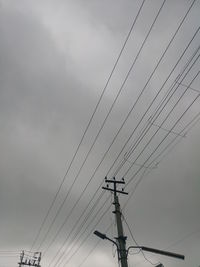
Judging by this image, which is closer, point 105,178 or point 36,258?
point 105,178

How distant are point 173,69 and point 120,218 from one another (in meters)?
9.94

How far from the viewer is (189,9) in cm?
888

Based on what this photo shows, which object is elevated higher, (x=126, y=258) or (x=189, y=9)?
(x=189, y=9)

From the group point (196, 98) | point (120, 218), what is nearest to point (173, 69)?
point (196, 98)

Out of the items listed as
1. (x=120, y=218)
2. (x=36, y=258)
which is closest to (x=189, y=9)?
(x=120, y=218)

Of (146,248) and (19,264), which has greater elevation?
(19,264)

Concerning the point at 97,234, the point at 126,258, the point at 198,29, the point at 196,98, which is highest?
the point at 198,29

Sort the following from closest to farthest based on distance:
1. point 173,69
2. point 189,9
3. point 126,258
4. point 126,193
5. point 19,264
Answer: point 189,9 → point 173,69 → point 126,258 → point 126,193 → point 19,264

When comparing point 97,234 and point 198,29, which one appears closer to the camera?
point 198,29

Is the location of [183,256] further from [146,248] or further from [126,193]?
[126,193]

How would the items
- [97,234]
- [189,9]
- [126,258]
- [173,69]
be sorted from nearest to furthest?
[189,9]
[173,69]
[126,258]
[97,234]

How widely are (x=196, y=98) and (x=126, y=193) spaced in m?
10.4

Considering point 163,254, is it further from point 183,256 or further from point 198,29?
point 198,29

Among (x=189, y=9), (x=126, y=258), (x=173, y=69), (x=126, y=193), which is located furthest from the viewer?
(x=126, y=193)
